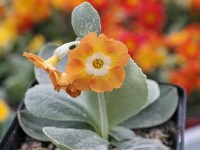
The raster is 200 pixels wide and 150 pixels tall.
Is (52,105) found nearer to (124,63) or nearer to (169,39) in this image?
(124,63)

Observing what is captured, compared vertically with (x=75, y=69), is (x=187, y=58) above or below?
above

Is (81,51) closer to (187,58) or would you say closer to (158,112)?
(158,112)

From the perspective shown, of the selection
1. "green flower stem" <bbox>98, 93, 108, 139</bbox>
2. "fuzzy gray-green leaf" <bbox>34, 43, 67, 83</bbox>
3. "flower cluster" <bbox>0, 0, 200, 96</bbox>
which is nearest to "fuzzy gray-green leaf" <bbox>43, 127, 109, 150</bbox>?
"green flower stem" <bbox>98, 93, 108, 139</bbox>

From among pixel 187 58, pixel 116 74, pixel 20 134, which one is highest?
pixel 187 58

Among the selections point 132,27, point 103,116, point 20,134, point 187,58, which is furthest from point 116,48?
point 132,27

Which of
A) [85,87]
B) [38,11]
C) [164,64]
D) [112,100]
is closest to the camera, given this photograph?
[85,87]

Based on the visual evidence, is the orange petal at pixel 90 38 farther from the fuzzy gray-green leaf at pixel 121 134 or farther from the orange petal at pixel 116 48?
the fuzzy gray-green leaf at pixel 121 134

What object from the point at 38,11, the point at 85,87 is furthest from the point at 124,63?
the point at 38,11
